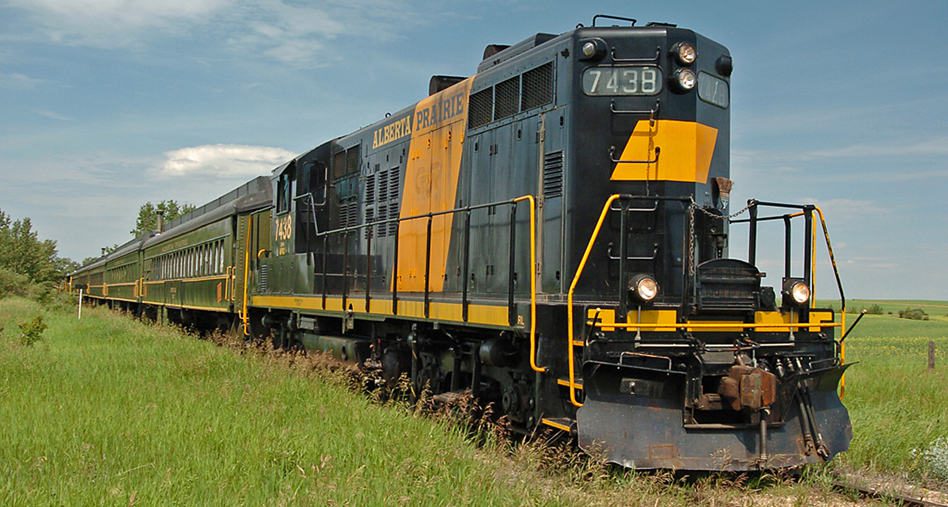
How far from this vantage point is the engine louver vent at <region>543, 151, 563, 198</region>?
7.36 meters

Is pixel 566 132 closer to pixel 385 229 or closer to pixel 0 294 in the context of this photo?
pixel 385 229

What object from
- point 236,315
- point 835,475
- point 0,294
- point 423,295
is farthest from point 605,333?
point 0,294

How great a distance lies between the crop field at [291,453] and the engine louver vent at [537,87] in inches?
113

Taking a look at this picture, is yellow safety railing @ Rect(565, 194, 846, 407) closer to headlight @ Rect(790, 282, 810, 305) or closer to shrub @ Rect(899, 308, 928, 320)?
headlight @ Rect(790, 282, 810, 305)

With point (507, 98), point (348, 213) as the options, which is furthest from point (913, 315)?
point (507, 98)

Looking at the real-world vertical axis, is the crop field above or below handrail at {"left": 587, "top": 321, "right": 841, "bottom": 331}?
below

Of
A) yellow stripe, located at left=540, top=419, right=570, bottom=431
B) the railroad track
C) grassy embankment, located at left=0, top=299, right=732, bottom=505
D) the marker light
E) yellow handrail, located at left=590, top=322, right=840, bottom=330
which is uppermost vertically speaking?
the marker light

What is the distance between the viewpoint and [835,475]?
6.81 meters

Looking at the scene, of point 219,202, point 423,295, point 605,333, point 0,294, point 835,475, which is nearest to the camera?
point 605,333

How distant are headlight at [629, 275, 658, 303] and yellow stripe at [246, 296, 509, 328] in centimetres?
112

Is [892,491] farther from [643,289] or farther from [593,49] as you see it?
[593,49]

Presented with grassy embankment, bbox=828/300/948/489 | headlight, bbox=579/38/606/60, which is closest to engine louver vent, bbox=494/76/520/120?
headlight, bbox=579/38/606/60

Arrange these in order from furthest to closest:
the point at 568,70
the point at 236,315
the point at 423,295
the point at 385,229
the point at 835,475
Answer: the point at 236,315 → the point at 385,229 → the point at 423,295 → the point at 568,70 → the point at 835,475

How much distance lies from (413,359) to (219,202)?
48.6ft
